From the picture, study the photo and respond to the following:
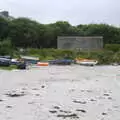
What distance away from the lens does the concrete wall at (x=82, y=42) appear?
103 metres

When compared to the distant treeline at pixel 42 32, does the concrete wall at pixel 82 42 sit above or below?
below

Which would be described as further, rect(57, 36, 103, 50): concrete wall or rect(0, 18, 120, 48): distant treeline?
rect(57, 36, 103, 50): concrete wall

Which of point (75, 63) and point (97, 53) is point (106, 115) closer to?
point (75, 63)

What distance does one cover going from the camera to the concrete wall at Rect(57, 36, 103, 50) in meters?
103

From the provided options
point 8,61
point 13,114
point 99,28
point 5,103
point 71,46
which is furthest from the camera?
point 99,28

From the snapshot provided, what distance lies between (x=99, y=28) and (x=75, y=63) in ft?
137

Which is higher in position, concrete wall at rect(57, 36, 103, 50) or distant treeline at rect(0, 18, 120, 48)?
distant treeline at rect(0, 18, 120, 48)

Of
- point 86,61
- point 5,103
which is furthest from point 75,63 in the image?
point 5,103

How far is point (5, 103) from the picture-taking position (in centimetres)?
1925

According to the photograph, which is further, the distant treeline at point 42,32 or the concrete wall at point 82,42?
the concrete wall at point 82,42

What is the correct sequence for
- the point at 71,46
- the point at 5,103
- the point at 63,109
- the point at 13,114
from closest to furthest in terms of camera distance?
the point at 13,114 < the point at 63,109 < the point at 5,103 < the point at 71,46

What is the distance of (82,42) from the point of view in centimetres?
A: 10350

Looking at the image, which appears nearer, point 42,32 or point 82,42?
point 82,42

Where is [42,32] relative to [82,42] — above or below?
above
